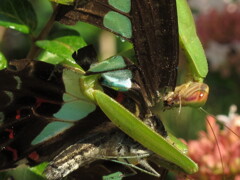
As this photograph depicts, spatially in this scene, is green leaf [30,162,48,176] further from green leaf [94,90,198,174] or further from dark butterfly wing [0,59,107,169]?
green leaf [94,90,198,174]

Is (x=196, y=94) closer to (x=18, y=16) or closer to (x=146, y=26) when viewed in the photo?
(x=146, y=26)

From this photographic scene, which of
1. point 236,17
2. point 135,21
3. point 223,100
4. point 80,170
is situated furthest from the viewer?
point 236,17

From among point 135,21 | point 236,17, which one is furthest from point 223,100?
point 135,21

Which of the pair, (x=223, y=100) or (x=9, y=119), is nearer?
(x=9, y=119)

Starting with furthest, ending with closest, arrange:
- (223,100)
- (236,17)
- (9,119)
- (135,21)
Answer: (236,17) → (223,100) → (9,119) → (135,21)

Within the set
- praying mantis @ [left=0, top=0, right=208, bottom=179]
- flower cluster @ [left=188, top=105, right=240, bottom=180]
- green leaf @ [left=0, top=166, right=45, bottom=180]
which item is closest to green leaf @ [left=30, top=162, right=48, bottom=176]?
green leaf @ [left=0, top=166, right=45, bottom=180]

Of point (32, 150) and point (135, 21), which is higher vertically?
point (135, 21)

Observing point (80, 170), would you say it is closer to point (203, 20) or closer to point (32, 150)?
point (32, 150)
